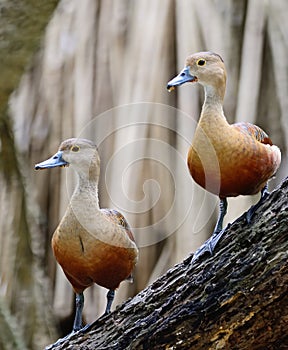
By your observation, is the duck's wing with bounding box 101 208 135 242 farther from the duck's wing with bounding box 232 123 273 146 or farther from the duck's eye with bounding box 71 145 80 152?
the duck's wing with bounding box 232 123 273 146

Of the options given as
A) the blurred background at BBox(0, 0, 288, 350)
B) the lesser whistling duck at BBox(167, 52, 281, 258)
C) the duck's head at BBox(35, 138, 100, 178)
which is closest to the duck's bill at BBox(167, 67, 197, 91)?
the lesser whistling duck at BBox(167, 52, 281, 258)

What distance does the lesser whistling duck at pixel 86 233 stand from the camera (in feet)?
3.38

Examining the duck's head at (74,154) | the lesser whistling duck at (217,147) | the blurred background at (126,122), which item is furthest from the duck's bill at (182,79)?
the blurred background at (126,122)

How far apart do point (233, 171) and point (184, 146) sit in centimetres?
75

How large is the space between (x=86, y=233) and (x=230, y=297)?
198mm

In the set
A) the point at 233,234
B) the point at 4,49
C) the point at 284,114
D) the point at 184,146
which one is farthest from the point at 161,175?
the point at 233,234

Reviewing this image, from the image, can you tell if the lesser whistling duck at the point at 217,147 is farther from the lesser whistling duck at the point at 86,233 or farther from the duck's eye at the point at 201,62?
the lesser whistling duck at the point at 86,233

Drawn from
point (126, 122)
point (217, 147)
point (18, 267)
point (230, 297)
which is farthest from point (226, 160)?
point (18, 267)

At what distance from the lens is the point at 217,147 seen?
95cm

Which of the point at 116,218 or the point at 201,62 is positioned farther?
the point at 116,218

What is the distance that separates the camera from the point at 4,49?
1227 millimetres

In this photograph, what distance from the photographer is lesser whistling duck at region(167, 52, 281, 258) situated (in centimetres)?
95

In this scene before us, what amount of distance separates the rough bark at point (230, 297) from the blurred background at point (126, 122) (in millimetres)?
599

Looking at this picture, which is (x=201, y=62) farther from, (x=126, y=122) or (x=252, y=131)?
(x=126, y=122)
